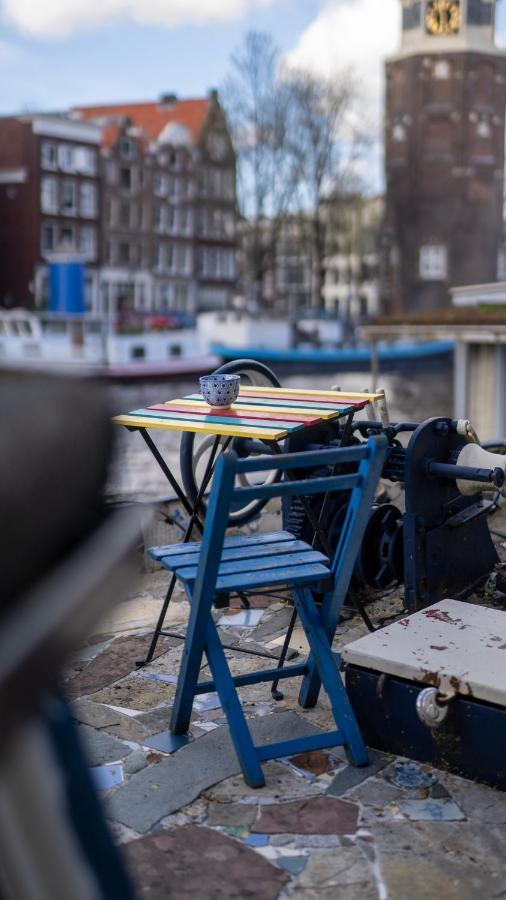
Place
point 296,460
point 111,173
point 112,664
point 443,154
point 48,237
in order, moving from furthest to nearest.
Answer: point 111,173 → point 443,154 → point 48,237 → point 112,664 → point 296,460

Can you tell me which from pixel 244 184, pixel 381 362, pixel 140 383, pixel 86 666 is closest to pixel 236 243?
pixel 244 184

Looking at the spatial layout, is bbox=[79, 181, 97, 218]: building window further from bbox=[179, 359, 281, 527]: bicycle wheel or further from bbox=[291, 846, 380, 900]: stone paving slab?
bbox=[291, 846, 380, 900]: stone paving slab

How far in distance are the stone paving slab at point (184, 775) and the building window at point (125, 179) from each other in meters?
52.8

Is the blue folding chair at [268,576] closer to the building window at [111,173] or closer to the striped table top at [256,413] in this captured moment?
the striped table top at [256,413]

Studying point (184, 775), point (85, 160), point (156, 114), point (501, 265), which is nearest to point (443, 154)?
point (501, 265)

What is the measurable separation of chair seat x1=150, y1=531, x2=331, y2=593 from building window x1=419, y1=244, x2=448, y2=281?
163 ft

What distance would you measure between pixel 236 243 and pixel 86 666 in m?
57.6

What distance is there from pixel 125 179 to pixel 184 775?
53821mm

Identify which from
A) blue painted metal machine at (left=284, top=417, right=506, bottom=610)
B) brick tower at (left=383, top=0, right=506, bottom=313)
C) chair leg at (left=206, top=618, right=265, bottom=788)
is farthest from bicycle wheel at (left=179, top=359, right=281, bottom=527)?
brick tower at (left=383, top=0, right=506, bottom=313)

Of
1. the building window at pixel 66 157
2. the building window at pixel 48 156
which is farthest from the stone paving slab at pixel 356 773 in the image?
the building window at pixel 66 157

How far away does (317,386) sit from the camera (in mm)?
40719

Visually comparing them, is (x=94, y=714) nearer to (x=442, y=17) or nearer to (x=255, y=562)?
(x=255, y=562)

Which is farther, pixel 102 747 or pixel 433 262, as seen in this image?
pixel 433 262

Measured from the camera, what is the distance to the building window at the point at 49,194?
47531 mm
